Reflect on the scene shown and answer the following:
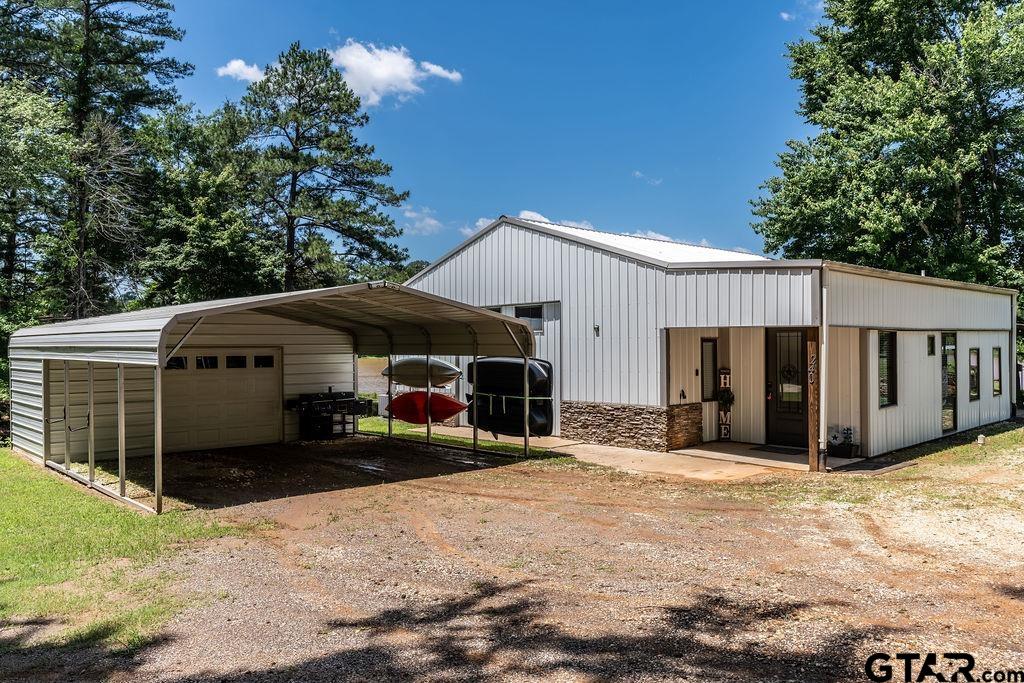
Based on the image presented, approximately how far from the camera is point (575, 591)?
5312 millimetres

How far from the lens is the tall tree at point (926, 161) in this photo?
21.0 m

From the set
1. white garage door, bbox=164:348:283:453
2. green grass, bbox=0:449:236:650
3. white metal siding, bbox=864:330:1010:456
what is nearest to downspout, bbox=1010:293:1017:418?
white metal siding, bbox=864:330:1010:456

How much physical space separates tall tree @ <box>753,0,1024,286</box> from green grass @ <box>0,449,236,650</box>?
→ 70.7 feet

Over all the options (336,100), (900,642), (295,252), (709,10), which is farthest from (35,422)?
(709,10)

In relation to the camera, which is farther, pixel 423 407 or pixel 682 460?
pixel 423 407

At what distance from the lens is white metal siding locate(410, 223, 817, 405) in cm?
1069

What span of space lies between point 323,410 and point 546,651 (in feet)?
35.8

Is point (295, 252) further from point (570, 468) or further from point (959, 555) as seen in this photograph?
point (959, 555)

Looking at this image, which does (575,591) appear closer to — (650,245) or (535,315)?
(535,315)

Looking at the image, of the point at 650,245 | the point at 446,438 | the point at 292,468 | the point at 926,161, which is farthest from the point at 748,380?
the point at 926,161

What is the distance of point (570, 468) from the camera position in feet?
36.2

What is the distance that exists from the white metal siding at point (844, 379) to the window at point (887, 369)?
57cm

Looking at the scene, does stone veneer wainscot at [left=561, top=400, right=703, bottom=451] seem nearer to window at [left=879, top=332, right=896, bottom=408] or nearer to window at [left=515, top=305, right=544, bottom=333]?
window at [left=515, top=305, right=544, bottom=333]

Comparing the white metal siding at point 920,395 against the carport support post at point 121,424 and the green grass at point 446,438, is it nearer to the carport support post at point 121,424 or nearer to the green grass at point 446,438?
the green grass at point 446,438
